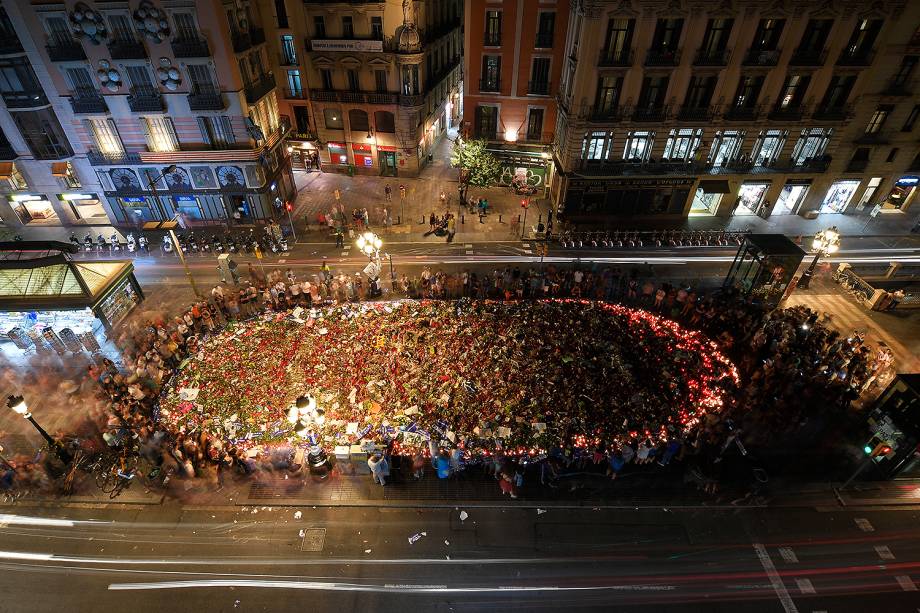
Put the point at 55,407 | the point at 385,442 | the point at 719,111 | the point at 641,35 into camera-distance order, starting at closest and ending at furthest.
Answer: the point at 385,442 → the point at 55,407 → the point at 641,35 → the point at 719,111

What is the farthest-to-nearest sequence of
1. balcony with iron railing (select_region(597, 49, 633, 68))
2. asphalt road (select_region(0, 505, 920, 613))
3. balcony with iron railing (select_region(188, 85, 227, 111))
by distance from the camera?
balcony with iron railing (select_region(188, 85, 227, 111))
balcony with iron railing (select_region(597, 49, 633, 68))
asphalt road (select_region(0, 505, 920, 613))

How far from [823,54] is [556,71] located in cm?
1731

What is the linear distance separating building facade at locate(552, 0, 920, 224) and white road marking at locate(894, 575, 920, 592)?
25.9m

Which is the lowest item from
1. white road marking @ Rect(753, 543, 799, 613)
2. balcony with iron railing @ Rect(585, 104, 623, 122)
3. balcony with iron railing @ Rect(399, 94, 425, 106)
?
white road marking @ Rect(753, 543, 799, 613)

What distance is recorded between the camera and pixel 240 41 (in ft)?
102

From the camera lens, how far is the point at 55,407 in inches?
869

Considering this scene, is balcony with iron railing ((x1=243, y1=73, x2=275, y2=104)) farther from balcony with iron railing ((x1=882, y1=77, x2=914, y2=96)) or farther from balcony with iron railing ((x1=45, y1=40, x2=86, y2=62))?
balcony with iron railing ((x1=882, y1=77, x2=914, y2=96))

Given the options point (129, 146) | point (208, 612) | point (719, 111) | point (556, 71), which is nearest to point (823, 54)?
point (719, 111)

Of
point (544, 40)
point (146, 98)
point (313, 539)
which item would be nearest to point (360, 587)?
point (313, 539)

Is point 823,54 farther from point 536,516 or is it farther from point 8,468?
point 8,468

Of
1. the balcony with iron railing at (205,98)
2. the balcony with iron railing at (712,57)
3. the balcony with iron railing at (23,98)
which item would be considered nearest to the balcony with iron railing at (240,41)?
the balcony with iron railing at (205,98)

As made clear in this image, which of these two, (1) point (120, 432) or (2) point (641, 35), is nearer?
(1) point (120, 432)

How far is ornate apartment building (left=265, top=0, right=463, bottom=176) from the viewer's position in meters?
36.8

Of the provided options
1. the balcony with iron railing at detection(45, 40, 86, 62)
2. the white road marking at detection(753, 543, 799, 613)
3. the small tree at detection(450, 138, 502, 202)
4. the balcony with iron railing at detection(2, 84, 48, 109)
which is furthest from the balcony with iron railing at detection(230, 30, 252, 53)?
the white road marking at detection(753, 543, 799, 613)
